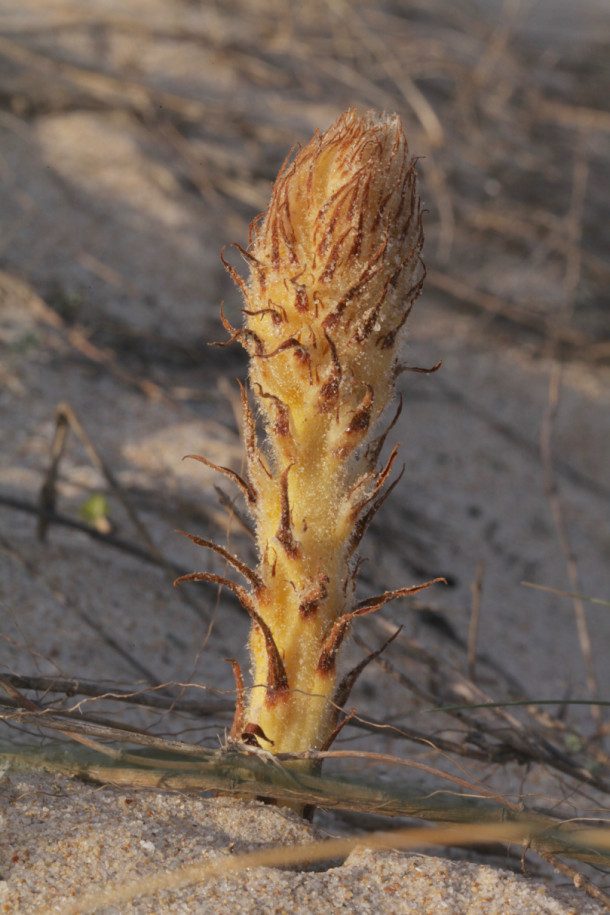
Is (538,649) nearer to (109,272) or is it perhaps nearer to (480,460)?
(480,460)

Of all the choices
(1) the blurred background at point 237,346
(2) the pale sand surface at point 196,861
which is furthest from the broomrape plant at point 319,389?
(1) the blurred background at point 237,346

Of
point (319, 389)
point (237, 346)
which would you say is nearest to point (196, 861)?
point (319, 389)

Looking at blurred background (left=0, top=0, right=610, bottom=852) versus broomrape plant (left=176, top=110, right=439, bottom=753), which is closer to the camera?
broomrape plant (left=176, top=110, right=439, bottom=753)

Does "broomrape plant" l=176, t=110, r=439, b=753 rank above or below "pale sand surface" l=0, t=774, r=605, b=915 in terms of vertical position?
above

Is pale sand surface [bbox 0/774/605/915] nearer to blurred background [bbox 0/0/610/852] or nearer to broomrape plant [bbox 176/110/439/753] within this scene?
broomrape plant [bbox 176/110/439/753]

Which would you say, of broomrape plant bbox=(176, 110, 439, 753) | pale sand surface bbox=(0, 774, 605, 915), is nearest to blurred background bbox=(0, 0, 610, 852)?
pale sand surface bbox=(0, 774, 605, 915)

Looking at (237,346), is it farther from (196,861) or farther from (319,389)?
(196,861)

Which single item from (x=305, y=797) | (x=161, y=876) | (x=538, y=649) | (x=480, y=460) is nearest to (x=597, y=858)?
(x=305, y=797)
